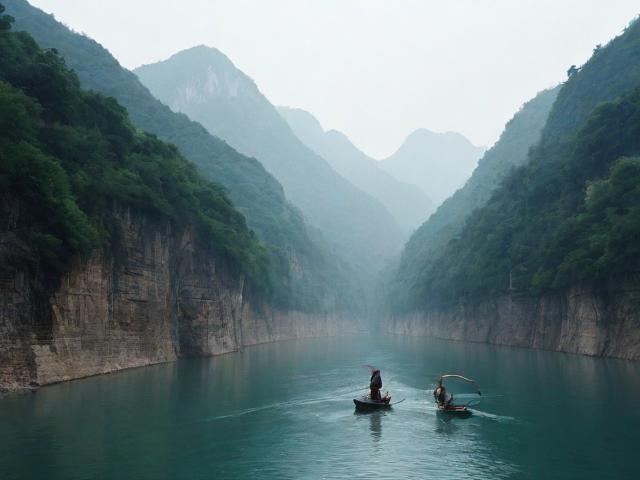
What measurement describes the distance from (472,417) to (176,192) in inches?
1354

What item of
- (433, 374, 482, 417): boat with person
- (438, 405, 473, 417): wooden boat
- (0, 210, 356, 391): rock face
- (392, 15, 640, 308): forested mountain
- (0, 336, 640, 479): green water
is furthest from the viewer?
(392, 15, 640, 308): forested mountain

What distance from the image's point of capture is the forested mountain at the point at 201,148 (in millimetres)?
93750

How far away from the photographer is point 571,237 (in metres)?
54.6

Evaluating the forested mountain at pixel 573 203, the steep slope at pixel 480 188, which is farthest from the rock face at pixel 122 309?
the steep slope at pixel 480 188

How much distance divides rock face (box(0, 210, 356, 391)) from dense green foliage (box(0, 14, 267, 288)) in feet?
5.57

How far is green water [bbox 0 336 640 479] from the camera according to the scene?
16078 mm

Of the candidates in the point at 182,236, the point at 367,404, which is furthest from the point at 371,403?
the point at 182,236

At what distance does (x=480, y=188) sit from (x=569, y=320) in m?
89.7

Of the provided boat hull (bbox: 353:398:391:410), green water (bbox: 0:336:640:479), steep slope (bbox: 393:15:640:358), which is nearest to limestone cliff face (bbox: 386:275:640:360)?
steep slope (bbox: 393:15:640:358)

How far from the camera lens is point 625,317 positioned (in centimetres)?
4459

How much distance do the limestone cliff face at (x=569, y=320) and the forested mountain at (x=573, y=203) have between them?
1.61 meters

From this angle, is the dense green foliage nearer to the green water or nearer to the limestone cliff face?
the green water

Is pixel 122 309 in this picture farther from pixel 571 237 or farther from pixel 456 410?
pixel 571 237

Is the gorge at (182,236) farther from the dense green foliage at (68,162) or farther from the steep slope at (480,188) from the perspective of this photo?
the steep slope at (480,188)
